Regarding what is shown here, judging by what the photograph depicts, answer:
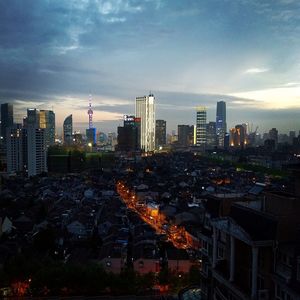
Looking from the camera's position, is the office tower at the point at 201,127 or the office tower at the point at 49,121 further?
the office tower at the point at 201,127

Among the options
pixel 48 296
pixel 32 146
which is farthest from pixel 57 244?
pixel 32 146

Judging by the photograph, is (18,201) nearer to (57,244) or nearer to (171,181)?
(57,244)

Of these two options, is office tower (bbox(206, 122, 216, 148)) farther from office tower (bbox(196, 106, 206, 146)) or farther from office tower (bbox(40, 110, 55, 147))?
office tower (bbox(40, 110, 55, 147))

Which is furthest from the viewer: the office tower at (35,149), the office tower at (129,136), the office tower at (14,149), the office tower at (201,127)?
the office tower at (201,127)

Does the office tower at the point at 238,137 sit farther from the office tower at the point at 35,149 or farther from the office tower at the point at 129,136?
the office tower at the point at 35,149

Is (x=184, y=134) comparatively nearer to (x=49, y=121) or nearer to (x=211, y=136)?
(x=211, y=136)

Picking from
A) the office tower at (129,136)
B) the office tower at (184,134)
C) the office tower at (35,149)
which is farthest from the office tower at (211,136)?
the office tower at (35,149)

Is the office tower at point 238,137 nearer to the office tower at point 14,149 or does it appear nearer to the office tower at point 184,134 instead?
the office tower at point 184,134

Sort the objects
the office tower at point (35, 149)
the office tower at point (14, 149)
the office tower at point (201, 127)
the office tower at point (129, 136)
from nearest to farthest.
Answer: the office tower at point (35, 149) < the office tower at point (14, 149) < the office tower at point (129, 136) < the office tower at point (201, 127)
